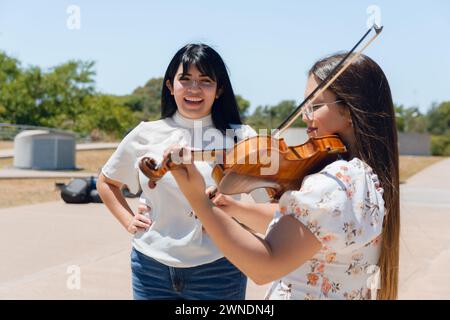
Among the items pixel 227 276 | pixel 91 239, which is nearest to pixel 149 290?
pixel 227 276

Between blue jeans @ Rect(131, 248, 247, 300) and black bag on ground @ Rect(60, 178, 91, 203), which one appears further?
black bag on ground @ Rect(60, 178, 91, 203)

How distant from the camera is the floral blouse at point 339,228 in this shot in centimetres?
147

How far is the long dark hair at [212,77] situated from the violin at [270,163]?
3.06ft

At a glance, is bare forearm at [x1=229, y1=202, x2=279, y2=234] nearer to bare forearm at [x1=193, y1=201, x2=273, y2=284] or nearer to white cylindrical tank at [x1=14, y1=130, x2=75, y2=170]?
bare forearm at [x1=193, y1=201, x2=273, y2=284]

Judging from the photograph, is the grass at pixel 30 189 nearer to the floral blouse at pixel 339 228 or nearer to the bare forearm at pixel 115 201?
the bare forearm at pixel 115 201

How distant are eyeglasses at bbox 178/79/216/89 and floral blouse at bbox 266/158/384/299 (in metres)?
1.05

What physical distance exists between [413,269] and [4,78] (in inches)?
1577

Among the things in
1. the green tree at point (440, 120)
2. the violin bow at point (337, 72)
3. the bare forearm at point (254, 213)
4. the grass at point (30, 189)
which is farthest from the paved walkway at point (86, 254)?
the green tree at point (440, 120)

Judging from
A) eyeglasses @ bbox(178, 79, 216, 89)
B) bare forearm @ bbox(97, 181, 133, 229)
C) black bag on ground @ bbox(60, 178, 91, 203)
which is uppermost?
eyeglasses @ bbox(178, 79, 216, 89)

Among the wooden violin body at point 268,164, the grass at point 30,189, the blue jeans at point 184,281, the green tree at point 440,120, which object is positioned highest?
the wooden violin body at point 268,164

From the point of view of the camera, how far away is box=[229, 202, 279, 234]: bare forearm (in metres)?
1.91

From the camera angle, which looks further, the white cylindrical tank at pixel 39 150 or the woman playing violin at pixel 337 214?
the white cylindrical tank at pixel 39 150

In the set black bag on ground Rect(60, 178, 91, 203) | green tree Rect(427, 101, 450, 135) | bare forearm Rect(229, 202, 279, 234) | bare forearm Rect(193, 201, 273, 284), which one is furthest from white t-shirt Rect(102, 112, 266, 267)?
green tree Rect(427, 101, 450, 135)

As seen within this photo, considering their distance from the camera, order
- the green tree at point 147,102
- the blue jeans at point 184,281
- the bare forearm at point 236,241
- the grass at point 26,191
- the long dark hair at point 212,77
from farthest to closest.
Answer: the green tree at point 147,102, the grass at point 26,191, the long dark hair at point 212,77, the blue jeans at point 184,281, the bare forearm at point 236,241
